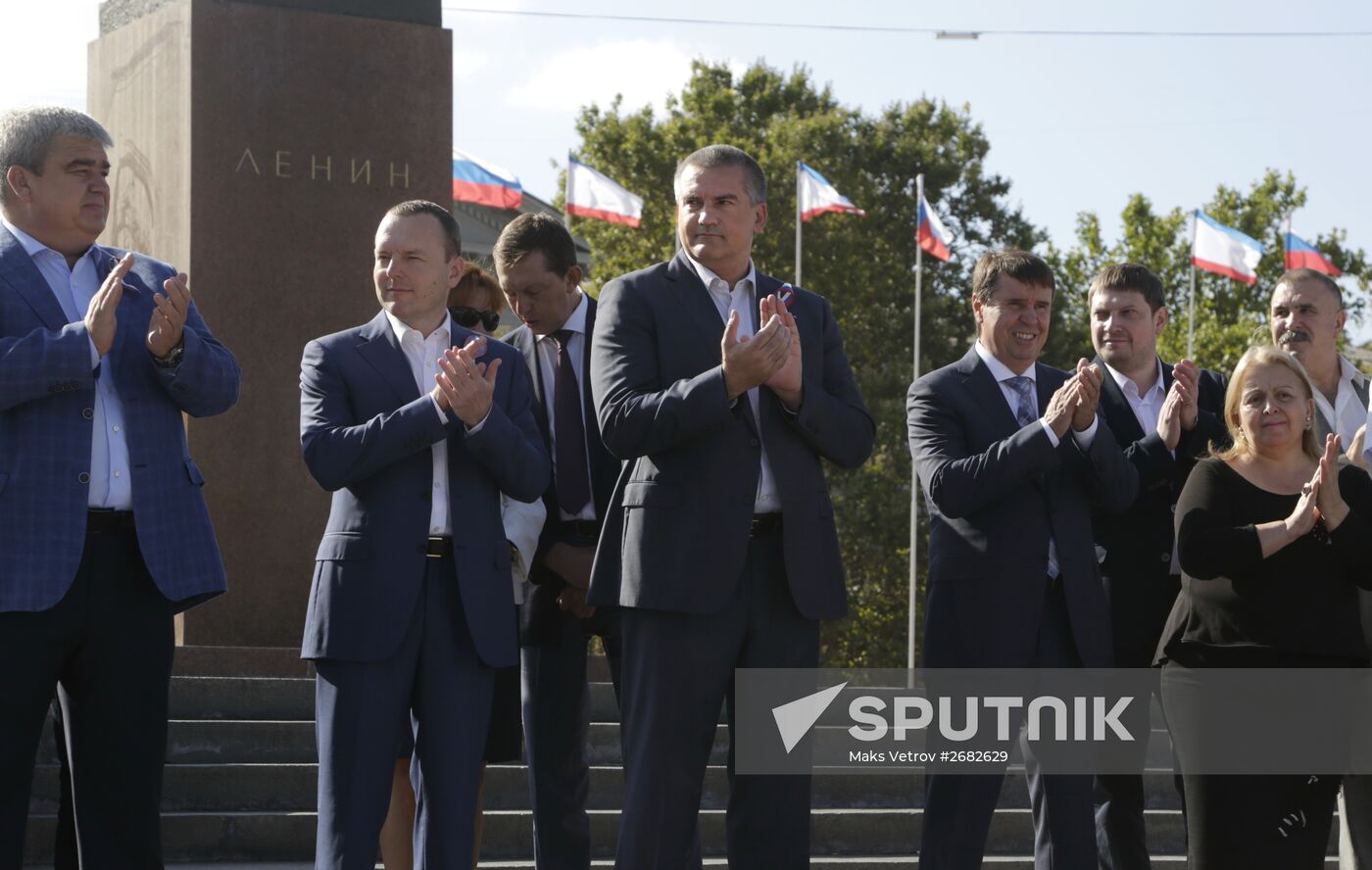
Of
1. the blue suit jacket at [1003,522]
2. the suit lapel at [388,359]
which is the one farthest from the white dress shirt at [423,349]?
the blue suit jacket at [1003,522]

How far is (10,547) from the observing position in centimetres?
443

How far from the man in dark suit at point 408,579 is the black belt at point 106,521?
553 millimetres

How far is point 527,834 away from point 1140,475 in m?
2.87

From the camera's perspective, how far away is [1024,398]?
19.2 ft

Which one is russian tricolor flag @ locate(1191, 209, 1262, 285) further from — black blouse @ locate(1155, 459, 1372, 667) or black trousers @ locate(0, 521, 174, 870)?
black trousers @ locate(0, 521, 174, 870)

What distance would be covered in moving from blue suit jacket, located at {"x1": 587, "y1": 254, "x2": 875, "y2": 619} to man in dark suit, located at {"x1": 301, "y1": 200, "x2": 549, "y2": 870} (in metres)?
0.34

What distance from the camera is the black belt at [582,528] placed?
232 inches

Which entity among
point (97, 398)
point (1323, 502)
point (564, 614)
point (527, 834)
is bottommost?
point (527, 834)

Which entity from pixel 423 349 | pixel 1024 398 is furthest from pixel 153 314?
pixel 1024 398

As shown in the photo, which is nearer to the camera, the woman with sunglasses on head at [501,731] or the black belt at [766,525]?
the black belt at [766,525]

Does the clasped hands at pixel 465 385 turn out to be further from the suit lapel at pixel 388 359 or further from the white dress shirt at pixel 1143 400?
the white dress shirt at pixel 1143 400

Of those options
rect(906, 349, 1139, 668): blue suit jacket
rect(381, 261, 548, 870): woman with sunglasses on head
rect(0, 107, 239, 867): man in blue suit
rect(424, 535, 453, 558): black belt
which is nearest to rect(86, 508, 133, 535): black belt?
rect(0, 107, 239, 867): man in blue suit

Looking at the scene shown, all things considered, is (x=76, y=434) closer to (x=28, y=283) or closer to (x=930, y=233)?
(x=28, y=283)

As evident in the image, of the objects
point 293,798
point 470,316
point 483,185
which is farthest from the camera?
point 483,185
